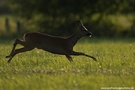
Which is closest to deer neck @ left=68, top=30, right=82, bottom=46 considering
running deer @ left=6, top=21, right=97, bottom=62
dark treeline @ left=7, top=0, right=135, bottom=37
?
running deer @ left=6, top=21, right=97, bottom=62

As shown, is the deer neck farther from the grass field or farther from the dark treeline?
the dark treeline

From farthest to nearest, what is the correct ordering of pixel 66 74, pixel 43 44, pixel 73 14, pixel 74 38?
pixel 73 14
pixel 74 38
pixel 43 44
pixel 66 74

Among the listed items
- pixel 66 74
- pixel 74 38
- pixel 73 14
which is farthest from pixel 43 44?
pixel 73 14

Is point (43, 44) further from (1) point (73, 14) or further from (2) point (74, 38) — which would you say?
(1) point (73, 14)

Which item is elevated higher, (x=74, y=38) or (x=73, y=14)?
(x=74, y=38)

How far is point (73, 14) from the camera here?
35.5 meters

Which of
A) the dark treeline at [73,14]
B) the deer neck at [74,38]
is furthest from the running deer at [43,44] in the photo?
the dark treeline at [73,14]

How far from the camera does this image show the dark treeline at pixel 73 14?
35344 millimetres

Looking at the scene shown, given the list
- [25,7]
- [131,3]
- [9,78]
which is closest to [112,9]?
[131,3]

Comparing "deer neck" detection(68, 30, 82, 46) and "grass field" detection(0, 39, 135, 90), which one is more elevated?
"grass field" detection(0, 39, 135, 90)

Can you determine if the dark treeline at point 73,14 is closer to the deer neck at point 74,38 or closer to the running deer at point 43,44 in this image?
the deer neck at point 74,38

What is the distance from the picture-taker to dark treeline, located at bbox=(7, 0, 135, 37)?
35344 mm

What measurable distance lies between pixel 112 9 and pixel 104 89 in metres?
27.3

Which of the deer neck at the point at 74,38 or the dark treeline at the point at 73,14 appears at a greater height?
the deer neck at the point at 74,38
